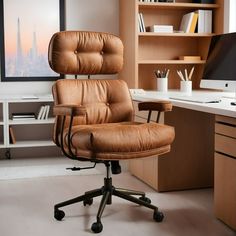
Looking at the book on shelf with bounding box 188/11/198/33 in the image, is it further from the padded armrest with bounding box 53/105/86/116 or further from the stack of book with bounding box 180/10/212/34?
the padded armrest with bounding box 53/105/86/116

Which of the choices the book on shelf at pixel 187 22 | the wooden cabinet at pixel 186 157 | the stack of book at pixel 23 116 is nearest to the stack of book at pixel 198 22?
the book on shelf at pixel 187 22

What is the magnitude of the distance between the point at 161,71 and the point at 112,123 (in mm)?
1647

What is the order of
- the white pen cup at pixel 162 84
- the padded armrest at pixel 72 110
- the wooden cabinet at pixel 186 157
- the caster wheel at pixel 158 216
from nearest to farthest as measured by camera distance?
the padded armrest at pixel 72 110 < the caster wheel at pixel 158 216 < the wooden cabinet at pixel 186 157 < the white pen cup at pixel 162 84

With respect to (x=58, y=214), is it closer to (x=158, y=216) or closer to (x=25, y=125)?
(x=158, y=216)

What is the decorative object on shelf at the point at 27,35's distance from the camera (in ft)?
14.2

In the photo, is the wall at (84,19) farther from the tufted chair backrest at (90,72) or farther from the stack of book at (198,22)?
the tufted chair backrest at (90,72)

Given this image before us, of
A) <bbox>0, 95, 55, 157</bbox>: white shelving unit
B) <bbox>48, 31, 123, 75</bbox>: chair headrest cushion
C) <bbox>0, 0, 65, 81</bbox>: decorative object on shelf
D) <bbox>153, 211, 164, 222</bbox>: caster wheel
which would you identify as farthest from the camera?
<bbox>0, 0, 65, 81</bbox>: decorative object on shelf

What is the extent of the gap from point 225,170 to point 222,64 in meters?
0.80

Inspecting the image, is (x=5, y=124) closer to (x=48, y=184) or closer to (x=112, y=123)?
(x=48, y=184)

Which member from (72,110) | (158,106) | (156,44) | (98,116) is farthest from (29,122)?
(72,110)

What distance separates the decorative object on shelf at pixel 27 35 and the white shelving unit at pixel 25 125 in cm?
27

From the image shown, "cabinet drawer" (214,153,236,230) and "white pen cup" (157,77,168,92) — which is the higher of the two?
"white pen cup" (157,77,168,92)

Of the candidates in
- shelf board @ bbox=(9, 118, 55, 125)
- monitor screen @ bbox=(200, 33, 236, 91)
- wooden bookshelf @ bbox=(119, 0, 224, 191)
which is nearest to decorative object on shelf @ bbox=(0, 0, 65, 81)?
shelf board @ bbox=(9, 118, 55, 125)

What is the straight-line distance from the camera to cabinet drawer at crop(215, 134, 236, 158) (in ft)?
7.64
